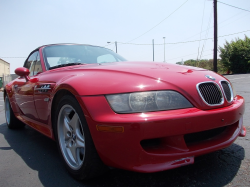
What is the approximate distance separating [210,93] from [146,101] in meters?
0.60

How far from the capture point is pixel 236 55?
3058cm

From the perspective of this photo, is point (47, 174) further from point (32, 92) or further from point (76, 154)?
point (32, 92)

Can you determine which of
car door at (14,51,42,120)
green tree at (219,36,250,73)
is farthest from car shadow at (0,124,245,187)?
green tree at (219,36,250,73)

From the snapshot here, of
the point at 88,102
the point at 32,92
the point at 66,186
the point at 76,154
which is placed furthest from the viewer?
the point at 32,92

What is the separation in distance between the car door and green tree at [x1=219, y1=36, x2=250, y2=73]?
3078 cm

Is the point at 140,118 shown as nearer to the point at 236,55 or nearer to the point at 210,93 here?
the point at 210,93

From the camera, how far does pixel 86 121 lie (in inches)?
68.3

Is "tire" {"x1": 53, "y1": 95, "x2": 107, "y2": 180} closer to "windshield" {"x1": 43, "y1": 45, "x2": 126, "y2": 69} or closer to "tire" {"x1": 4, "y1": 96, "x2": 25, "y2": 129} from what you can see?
"windshield" {"x1": 43, "y1": 45, "x2": 126, "y2": 69}

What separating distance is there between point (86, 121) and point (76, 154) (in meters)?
0.49

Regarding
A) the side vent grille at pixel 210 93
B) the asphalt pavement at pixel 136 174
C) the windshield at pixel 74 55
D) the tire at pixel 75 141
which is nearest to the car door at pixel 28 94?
the windshield at pixel 74 55

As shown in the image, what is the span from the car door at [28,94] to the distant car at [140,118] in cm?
83

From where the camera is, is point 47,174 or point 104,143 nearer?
point 104,143

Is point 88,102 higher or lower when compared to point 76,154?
higher

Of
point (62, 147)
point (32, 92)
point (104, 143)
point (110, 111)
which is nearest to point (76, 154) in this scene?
point (62, 147)
